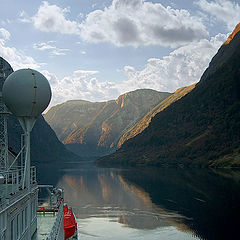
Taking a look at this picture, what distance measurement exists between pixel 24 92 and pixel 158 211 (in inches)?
1939

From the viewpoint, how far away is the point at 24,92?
74.2ft

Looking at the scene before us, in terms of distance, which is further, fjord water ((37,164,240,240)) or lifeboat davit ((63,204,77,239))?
fjord water ((37,164,240,240))

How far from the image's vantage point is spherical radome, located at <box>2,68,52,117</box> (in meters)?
22.6

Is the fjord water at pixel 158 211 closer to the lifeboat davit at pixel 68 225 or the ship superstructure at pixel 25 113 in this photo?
the lifeboat davit at pixel 68 225

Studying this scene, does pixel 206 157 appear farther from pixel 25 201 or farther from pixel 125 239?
pixel 25 201

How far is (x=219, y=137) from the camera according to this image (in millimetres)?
187500

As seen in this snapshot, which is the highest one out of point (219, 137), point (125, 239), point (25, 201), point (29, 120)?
point (219, 137)

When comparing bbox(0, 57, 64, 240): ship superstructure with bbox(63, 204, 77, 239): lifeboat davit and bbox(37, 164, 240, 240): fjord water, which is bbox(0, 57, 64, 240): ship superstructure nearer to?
bbox(63, 204, 77, 239): lifeboat davit

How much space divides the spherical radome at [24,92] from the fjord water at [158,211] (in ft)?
95.9

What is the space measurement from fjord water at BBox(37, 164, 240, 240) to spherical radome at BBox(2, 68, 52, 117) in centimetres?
2922

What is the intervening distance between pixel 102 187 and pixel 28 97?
8347 cm

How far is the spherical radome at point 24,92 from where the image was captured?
22625mm

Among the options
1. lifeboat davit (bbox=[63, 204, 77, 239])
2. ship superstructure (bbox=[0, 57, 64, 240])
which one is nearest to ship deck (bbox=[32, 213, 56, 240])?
ship superstructure (bbox=[0, 57, 64, 240])

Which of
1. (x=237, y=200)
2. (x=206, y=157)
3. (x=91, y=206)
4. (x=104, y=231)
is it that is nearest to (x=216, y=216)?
(x=237, y=200)
